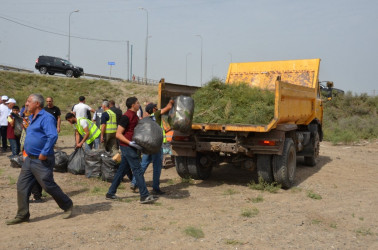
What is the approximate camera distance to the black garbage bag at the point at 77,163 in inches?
320

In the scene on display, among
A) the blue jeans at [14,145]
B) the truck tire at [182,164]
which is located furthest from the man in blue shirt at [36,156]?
the blue jeans at [14,145]

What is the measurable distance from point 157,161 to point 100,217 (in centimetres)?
177

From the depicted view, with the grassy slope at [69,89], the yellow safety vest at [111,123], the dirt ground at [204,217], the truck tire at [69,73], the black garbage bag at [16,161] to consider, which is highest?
the truck tire at [69,73]

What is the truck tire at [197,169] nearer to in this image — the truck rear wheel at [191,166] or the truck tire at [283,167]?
the truck rear wheel at [191,166]

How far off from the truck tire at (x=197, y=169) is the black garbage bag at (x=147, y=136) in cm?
186

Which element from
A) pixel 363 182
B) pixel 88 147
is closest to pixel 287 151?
pixel 363 182

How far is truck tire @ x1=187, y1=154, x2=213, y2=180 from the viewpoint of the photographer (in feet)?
26.1

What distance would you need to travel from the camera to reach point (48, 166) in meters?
5.15

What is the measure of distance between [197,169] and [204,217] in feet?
8.38

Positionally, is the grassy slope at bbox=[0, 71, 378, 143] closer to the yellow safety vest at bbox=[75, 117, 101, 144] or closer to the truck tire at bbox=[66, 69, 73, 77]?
the truck tire at bbox=[66, 69, 73, 77]

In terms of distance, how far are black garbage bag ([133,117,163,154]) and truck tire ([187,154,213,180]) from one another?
1858mm

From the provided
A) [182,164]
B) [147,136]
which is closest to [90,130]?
[182,164]

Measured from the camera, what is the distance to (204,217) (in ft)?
18.0

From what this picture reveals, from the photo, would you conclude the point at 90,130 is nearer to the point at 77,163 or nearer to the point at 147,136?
the point at 77,163
